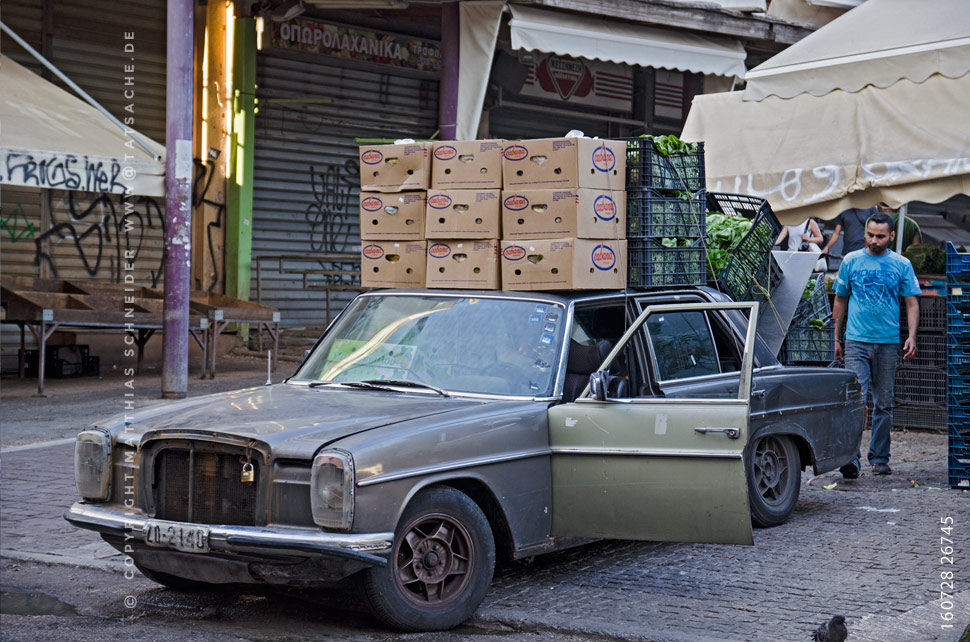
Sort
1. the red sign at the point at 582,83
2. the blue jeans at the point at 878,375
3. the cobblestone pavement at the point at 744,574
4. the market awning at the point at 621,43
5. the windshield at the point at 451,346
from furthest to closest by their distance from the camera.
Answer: the red sign at the point at 582,83, the market awning at the point at 621,43, the blue jeans at the point at 878,375, the windshield at the point at 451,346, the cobblestone pavement at the point at 744,574

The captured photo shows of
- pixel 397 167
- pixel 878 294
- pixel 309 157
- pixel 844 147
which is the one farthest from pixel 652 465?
pixel 309 157

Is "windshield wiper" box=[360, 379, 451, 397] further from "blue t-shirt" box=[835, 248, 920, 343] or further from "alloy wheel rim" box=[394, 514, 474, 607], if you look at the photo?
"blue t-shirt" box=[835, 248, 920, 343]

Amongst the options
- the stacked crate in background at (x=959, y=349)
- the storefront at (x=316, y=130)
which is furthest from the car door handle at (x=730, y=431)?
the storefront at (x=316, y=130)

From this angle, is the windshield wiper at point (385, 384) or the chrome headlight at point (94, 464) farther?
the windshield wiper at point (385, 384)

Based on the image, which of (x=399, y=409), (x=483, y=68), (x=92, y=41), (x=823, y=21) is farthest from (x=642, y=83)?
(x=399, y=409)

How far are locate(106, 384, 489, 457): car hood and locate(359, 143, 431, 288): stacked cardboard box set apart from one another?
3.74ft

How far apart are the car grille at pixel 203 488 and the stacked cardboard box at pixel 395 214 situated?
212 centimetres

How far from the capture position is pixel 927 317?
34.0 ft

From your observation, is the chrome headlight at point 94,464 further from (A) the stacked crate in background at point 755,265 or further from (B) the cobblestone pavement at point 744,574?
(A) the stacked crate in background at point 755,265

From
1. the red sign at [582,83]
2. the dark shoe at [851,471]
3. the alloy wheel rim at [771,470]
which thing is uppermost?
the red sign at [582,83]

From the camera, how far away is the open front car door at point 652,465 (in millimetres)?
4957

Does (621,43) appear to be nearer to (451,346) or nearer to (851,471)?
(851,471)

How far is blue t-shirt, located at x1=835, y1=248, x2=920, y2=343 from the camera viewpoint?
837cm

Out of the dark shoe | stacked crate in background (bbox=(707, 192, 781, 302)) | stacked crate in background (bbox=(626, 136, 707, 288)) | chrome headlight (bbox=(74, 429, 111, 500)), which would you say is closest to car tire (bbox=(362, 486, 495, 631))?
chrome headlight (bbox=(74, 429, 111, 500))
